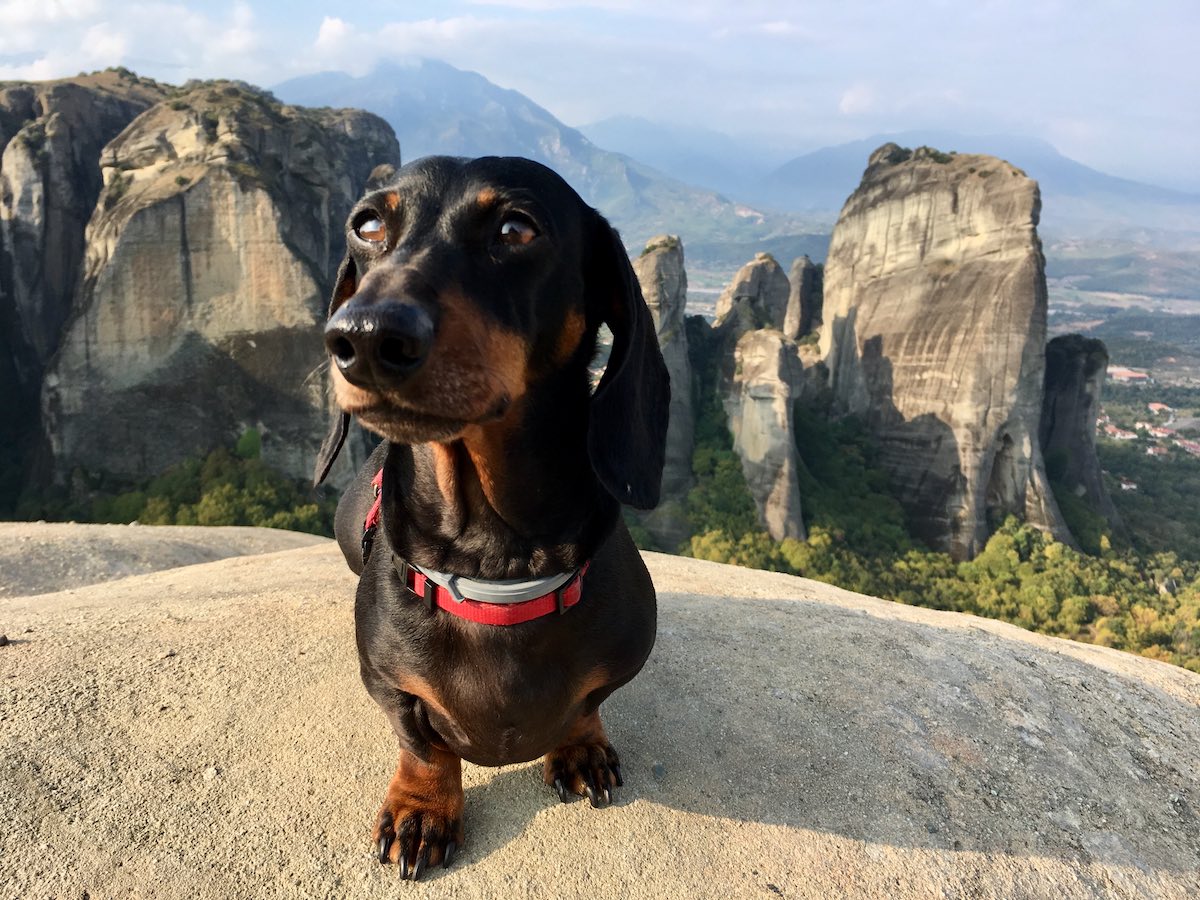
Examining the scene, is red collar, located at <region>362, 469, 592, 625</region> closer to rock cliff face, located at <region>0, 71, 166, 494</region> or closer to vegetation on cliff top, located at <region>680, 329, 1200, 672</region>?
vegetation on cliff top, located at <region>680, 329, 1200, 672</region>

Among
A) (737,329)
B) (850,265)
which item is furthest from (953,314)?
(737,329)

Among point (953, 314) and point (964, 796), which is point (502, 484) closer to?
point (964, 796)

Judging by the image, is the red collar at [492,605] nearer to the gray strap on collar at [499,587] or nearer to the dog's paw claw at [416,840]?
the gray strap on collar at [499,587]

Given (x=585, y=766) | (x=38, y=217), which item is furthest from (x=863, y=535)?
(x=38, y=217)

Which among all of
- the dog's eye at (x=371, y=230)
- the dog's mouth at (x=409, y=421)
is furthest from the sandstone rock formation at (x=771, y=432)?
the dog's mouth at (x=409, y=421)

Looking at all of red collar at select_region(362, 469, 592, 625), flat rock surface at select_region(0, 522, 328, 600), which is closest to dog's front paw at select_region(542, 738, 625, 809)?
red collar at select_region(362, 469, 592, 625)
